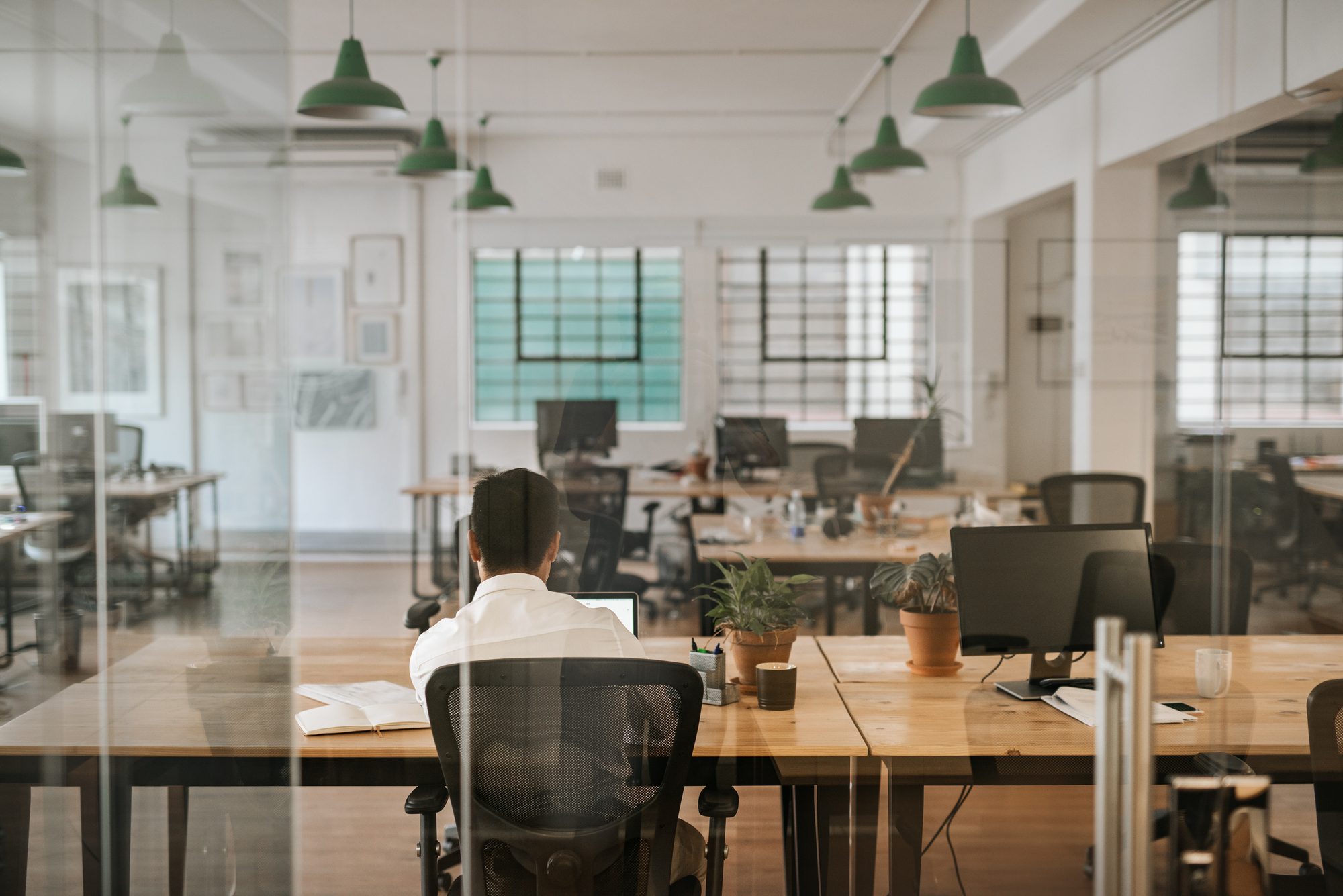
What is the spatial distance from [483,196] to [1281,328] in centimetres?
268

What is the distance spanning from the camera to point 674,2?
3.38m

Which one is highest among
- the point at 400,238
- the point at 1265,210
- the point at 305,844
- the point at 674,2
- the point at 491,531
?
the point at 674,2

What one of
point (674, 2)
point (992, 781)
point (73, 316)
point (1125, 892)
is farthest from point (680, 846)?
point (674, 2)

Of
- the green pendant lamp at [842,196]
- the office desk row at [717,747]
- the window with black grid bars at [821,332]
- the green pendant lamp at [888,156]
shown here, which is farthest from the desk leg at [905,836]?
the green pendant lamp at [842,196]

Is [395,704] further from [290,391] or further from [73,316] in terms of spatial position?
[73,316]

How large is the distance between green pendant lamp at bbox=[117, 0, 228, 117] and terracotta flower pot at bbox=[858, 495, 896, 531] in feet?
9.59

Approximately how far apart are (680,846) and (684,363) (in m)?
2.47

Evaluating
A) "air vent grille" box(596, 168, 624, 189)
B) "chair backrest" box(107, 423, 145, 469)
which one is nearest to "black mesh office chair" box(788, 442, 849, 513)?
"air vent grille" box(596, 168, 624, 189)

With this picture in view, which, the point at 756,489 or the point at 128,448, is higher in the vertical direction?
the point at 128,448

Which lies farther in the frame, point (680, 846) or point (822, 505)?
point (822, 505)

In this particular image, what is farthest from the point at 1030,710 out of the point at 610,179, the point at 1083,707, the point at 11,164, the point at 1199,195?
the point at 1199,195

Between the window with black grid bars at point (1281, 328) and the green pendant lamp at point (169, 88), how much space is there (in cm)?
305

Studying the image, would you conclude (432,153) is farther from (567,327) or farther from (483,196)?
(567,327)

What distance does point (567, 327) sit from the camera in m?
2.21
